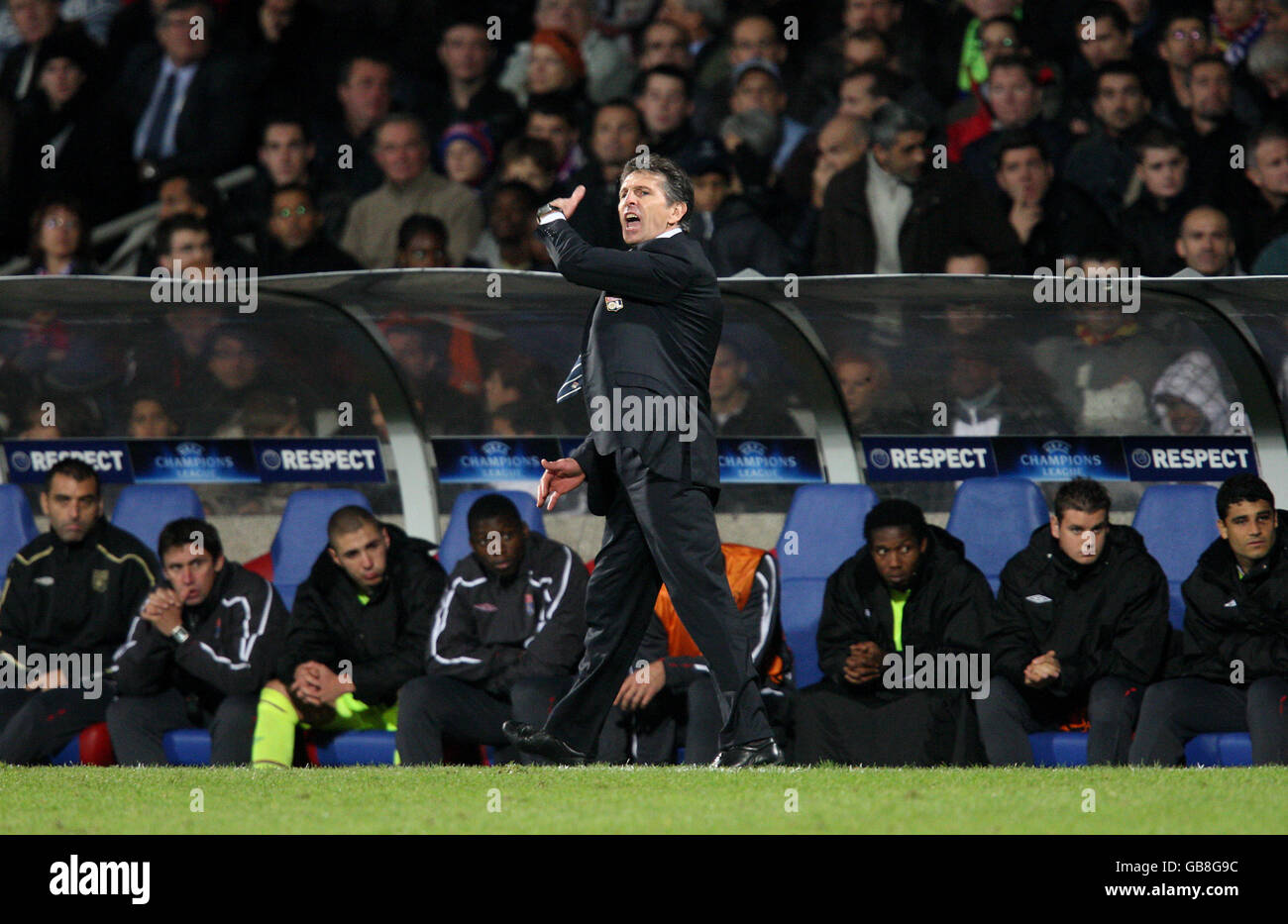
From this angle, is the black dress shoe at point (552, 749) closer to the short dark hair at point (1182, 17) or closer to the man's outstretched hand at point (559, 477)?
the man's outstretched hand at point (559, 477)

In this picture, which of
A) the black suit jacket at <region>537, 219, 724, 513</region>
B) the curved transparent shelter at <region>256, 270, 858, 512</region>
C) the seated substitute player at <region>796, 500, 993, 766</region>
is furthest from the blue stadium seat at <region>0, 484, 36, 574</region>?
the black suit jacket at <region>537, 219, 724, 513</region>

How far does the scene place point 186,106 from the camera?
39.9 feet

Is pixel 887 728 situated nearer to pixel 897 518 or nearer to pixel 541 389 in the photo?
pixel 897 518

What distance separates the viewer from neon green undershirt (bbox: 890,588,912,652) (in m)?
8.23

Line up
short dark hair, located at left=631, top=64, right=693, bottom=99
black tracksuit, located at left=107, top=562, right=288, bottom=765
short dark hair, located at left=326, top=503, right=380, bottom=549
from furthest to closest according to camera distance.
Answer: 1. short dark hair, located at left=631, top=64, right=693, bottom=99
2. short dark hair, located at left=326, top=503, right=380, bottom=549
3. black tracksuit, located at left=107, top=562, right=288, bottom=765

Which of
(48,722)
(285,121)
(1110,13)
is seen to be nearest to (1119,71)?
(1110,13)

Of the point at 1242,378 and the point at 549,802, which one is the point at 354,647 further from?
the point at 1242,378

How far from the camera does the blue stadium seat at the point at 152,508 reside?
972cm

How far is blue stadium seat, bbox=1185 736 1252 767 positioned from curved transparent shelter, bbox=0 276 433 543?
4.01 meters

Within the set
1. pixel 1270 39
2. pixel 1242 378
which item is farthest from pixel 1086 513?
pixel 1270 39

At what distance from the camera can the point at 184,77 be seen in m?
12.2

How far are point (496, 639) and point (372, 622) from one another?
0.67 metres

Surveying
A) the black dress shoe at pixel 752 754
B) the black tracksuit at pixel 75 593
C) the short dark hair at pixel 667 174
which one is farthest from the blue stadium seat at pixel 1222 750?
the black tracksuit at pixel 75 593

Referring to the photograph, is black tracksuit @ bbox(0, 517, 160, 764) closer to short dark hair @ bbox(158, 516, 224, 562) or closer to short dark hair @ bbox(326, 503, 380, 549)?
short dark hair @ bbox(158, 516, 224, 562)
